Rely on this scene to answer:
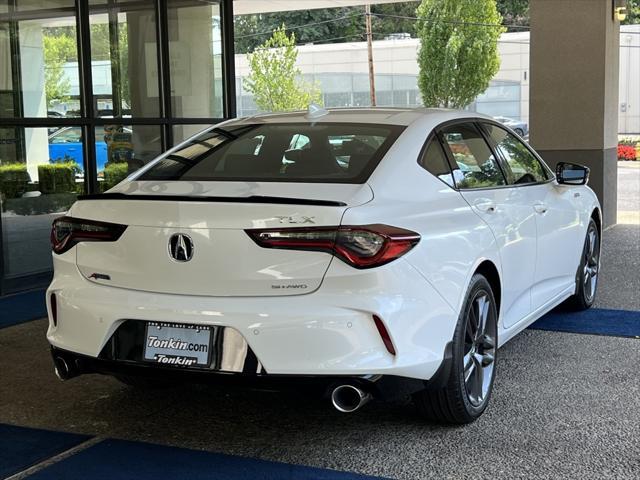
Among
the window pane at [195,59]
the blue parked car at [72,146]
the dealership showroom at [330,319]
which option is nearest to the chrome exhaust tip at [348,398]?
the dealership showroom at [330,319]

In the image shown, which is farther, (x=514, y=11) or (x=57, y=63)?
(x=514, y=11)

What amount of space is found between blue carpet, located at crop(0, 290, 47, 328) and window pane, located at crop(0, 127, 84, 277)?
1.11 ft

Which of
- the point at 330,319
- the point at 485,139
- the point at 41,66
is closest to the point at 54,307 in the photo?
the point at 330,319

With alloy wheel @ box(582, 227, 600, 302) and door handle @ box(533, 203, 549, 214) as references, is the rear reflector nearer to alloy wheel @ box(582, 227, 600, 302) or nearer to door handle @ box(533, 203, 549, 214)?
door handle @ box(533, 203, 549, 214)

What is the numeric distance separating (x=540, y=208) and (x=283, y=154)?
6.17 ft

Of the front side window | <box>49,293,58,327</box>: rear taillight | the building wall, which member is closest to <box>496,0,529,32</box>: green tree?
the building wall

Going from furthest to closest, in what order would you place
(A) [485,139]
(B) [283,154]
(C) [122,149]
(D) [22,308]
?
(C) [122,149], (D) [22,308], (A) [485,139], (B) [283,154]

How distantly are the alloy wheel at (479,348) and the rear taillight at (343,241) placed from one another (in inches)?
31.7

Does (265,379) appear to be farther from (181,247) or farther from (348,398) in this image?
(181,247)

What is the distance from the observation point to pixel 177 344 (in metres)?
3.77

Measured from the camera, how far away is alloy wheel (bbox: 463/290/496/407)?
14.4 ft

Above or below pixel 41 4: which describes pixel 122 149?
below

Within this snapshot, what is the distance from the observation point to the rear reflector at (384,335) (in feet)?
11.9

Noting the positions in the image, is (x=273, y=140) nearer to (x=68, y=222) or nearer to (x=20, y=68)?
(x=68, y=222)
